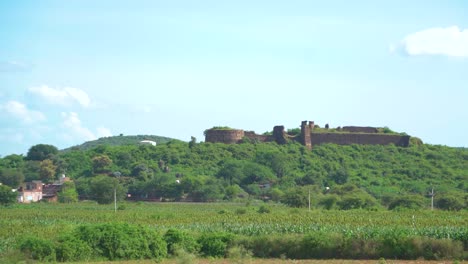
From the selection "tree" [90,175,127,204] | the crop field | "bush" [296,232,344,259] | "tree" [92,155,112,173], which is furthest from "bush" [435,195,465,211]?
"tree" [92,155,112,173]

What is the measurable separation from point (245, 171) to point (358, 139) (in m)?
18.8

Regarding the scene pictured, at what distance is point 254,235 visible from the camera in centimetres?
3516

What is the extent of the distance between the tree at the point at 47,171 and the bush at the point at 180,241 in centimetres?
6255

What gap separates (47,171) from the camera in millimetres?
93750

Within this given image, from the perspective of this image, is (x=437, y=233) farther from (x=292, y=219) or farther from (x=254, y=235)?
(x=292, y=219)

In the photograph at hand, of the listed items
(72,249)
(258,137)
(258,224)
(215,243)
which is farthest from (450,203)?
(258,137)

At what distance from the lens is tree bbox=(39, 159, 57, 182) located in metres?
93.4

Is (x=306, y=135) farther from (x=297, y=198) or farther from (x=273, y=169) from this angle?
(x=297, y=198)

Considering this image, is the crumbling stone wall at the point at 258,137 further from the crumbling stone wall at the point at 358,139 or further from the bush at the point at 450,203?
the bush at the point at 450,203


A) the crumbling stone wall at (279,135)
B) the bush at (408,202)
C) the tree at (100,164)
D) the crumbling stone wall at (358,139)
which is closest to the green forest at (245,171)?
the tree at (100,164)

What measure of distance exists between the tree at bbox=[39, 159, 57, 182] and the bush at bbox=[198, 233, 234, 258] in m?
62.9

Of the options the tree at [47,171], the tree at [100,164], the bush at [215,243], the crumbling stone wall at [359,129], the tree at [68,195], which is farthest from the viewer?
the crumbling stone wall at [359,129]

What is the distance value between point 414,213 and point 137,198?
37421mm

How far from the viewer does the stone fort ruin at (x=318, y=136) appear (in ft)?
336
